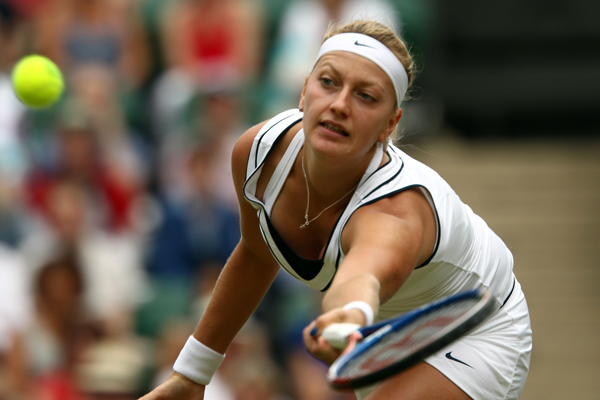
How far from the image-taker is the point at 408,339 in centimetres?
255

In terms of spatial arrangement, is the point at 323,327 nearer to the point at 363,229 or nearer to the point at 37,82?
the point at 363,229

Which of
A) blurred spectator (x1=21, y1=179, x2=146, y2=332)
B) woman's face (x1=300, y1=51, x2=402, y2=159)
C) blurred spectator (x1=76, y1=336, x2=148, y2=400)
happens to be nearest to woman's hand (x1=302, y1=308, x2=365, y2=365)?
woman's face (x1=300, y1=51, x2=402, y2=159)

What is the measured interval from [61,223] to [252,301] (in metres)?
3.63

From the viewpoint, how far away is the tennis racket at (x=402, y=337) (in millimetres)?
2230

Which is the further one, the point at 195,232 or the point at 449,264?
the point at 195,232

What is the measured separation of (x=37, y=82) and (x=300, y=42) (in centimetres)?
341

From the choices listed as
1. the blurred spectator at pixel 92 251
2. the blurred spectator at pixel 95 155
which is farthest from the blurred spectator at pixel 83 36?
the blurred spectator at pixel 92 251

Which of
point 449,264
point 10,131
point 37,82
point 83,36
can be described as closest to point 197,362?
point 449,264

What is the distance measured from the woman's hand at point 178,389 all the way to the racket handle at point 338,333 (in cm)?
137

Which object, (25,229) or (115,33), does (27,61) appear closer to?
(25,229)

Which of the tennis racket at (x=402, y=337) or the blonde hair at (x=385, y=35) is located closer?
the tennis racket at (x=402, y=337)

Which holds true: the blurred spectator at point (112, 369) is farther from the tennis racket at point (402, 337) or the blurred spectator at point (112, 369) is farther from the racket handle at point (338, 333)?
the racket handle at point (338, 333)

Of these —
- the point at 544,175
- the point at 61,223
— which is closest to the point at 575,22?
the point at 544,175

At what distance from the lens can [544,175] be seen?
8.30 metres
